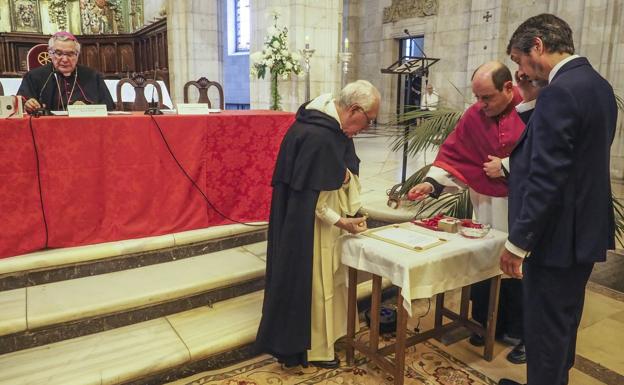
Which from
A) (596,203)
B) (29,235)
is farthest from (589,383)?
(29,235)

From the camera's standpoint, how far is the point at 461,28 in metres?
12.6

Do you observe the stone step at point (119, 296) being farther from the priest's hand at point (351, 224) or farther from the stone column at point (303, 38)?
the stone column at point (303, 38)

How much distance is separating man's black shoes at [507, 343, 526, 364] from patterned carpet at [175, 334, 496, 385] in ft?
0.97

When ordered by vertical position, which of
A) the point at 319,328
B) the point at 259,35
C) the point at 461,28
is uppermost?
the point at 461,28

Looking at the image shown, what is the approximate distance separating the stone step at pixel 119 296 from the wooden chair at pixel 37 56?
381 centimetres

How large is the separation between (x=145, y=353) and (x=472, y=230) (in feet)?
6.74

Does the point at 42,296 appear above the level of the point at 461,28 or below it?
below

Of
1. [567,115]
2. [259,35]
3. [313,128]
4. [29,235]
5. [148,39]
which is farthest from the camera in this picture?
[148,39]

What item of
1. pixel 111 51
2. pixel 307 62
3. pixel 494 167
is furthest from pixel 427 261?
pixel 111 51

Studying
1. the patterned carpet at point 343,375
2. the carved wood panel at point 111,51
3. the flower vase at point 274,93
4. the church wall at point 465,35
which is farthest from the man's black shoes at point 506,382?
the carved wood panel at point 111,51

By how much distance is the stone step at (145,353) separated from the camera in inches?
Result: 104

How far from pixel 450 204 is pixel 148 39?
27.6ft

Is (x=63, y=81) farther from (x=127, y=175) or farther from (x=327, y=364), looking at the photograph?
(x=327, y=364)

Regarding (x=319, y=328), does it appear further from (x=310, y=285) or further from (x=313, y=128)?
(x=313, y=128)
